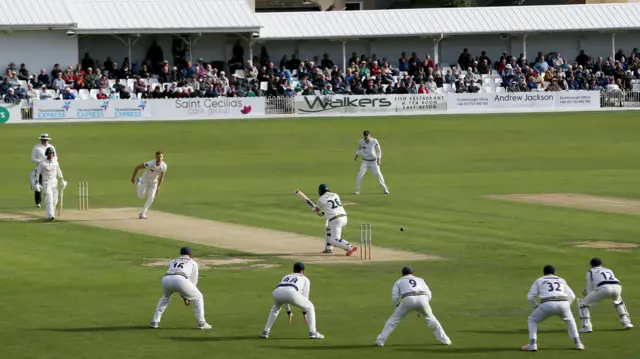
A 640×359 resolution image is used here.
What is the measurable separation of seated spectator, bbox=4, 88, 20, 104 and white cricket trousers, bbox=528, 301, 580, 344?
46.4m

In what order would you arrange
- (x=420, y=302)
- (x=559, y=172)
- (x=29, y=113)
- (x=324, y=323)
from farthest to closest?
1. (x=29, y=113)
2. (x=559, y=172)
3. (x=324, y=323)
4. (x=420, y=302)

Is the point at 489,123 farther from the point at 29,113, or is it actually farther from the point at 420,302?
the point at 420,302

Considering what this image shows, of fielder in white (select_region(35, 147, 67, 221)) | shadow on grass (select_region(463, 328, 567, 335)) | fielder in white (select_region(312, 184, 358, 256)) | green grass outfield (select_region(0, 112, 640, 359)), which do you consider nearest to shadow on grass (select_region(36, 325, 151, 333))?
green grass outfield (select_region(0, 112, 640, 359))

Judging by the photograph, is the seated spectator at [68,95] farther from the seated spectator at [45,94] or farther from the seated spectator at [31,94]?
the seated spectator at [31,94]

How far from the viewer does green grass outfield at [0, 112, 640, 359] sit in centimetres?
2081

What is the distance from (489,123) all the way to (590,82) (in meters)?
10.9

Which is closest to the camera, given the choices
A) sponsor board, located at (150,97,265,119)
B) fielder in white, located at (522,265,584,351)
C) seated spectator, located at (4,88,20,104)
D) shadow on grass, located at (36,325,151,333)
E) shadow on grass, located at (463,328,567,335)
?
fielder in white, located at (522,265,584,351)

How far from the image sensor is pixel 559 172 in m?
49.1

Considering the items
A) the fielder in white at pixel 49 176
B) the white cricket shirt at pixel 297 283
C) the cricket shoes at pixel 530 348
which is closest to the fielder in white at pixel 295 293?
the white cricket shirt at pixel 297 283

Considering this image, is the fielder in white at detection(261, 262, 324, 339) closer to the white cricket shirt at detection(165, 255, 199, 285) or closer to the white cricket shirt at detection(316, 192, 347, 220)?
the white cricket shirt at detection(165, 255, 199, 285)

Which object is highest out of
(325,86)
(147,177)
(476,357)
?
(325,86)

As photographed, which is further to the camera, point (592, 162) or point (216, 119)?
point (216, 119)

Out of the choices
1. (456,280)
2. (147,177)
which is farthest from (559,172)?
(456,280)

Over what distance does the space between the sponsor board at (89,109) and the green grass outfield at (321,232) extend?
1.45m
